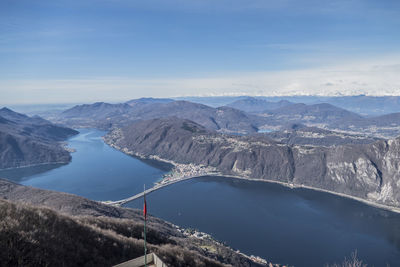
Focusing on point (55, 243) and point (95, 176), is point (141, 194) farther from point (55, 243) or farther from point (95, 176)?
point (55, 243)

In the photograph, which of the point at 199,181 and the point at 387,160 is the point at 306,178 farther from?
the point at 199,181

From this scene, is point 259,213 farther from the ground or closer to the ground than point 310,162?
closer to the ground

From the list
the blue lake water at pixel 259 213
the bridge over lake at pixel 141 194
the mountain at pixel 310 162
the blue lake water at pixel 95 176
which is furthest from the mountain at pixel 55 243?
the mountain at pixel 310 162

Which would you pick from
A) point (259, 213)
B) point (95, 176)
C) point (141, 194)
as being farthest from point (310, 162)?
point (95, 176)

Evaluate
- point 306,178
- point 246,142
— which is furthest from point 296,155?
point 246,142

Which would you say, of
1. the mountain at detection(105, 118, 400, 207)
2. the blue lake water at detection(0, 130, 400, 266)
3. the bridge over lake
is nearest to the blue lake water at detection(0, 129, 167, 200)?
the blue lake water at detection(0, 130, 400, 266)
